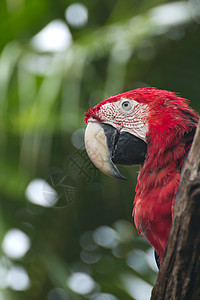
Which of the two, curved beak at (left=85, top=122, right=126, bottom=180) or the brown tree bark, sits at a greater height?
curved beak at (left=85, top=122, right=126, bottom=180)

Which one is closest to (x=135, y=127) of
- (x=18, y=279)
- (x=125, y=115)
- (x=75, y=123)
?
(x=125, y=115)

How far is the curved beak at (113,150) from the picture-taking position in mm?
1300

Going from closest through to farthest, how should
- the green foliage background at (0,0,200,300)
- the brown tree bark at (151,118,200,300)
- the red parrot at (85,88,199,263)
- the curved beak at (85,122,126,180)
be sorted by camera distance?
the brown tree bark at (151,118,200,300)
the red parrot at (85,88,199,263)
the curved beak at (85,122,126,180)
the green foliage background at (0,0,200,300)

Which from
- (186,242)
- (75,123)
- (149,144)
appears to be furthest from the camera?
(75,123)

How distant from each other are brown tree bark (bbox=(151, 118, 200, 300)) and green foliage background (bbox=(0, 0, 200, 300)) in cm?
91

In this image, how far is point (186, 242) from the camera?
30.1 inches

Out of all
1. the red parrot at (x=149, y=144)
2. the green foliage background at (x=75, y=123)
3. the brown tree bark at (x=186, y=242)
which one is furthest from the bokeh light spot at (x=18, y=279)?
the brown tree bark at (x=186, y=242)

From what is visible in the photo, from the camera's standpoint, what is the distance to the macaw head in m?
1.23

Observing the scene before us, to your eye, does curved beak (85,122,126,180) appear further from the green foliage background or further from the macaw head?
the green foliage background

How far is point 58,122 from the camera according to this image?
1.81m

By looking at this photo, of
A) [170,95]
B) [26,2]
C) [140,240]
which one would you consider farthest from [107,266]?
[26,2]

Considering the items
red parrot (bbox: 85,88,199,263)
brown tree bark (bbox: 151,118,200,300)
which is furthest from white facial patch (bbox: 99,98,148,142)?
brown tree bark (bbox: 151,118,200,300)

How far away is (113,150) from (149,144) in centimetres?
13

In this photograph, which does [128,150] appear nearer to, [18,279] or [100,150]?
[100,150]
